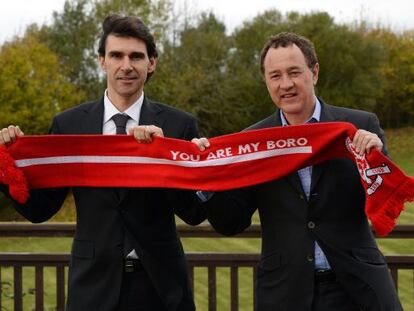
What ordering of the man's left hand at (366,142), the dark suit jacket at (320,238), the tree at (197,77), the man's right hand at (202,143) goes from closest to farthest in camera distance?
the man's left hand at (366,142)
the dark suit jacket at (320,238)
the man's right hand at (202,143)
the tree at (197,77)

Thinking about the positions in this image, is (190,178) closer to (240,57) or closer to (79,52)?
(79,52)

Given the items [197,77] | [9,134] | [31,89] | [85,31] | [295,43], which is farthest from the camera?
[85,31]

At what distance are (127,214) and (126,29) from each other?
31.0 inches

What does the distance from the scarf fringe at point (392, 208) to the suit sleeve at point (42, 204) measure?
1397 mm

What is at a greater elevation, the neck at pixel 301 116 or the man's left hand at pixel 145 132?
the neck at pixel 301 116

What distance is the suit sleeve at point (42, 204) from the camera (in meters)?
2.98

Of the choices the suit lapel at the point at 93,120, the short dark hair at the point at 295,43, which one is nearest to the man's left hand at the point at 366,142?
the short dark hair at the point at 295,43

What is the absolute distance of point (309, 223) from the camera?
2717 millimetres

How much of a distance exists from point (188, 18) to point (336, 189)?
41.2 metres

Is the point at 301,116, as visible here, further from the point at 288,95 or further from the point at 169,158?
the point at 169,158

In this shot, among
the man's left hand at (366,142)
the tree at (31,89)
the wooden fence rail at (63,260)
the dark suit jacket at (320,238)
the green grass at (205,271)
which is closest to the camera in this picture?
the man's left hand at (366,142)

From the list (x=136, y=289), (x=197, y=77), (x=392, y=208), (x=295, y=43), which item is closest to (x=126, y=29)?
(x=295, y=43)

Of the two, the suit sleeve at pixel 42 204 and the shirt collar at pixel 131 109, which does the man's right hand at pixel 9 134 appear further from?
the shirt collar at pixel 131 109

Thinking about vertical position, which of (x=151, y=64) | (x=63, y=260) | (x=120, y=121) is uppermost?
(x=151, y=64)
